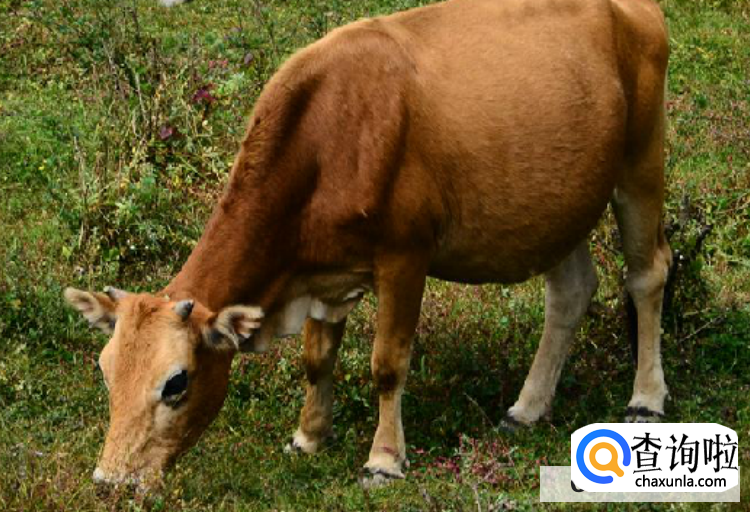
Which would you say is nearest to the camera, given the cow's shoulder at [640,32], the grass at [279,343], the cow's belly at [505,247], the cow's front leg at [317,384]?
the grass at [279,343]

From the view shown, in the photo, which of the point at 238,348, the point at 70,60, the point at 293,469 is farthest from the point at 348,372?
the point at 70,60

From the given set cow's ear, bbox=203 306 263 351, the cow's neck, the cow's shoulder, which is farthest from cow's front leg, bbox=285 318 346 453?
the cow's shoulder

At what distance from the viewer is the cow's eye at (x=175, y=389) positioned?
759cm

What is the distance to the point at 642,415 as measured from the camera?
362 inches

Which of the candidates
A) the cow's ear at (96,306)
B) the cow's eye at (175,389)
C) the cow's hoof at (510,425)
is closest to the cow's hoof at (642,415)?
the cow's hoof at (510,425)

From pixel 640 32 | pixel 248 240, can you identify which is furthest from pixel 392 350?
pixel 640 32

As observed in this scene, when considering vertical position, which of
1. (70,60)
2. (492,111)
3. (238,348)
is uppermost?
(492,111)

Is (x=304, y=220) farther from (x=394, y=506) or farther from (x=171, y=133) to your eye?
(x=171, y=133)

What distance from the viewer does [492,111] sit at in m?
8.57

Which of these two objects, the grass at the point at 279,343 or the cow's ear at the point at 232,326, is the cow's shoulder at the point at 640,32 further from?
the cow's ear at the point at 232,326

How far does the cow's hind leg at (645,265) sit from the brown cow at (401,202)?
0.04 feet

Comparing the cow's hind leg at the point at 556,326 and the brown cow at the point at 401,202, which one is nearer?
the brown cow at the point at 401,202

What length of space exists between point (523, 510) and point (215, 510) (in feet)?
5.14

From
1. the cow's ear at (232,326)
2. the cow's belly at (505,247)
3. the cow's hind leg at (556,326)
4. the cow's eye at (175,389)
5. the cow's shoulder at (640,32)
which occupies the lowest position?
the cow's hind leg at (556,326)
